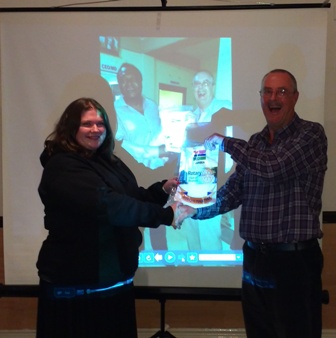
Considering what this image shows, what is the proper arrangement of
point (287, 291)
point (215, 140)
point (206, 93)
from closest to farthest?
point (287, 291), point (215, 140), point (206, 93)

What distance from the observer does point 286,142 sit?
1754 mm

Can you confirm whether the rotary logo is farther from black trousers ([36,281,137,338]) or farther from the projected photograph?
black trousers ([36,281,137,338])

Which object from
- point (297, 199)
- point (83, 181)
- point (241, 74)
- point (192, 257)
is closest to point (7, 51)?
point (83, 181)

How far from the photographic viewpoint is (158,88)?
2283 millimetres

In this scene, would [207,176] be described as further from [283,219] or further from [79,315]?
[79,315]

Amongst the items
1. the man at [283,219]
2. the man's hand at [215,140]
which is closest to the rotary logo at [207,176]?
the man's hand at [215,140]

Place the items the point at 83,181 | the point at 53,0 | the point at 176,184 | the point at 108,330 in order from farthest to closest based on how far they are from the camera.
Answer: the point at 53,0 < the point at 176,184 < the point at 108,330 < the point at 83,181

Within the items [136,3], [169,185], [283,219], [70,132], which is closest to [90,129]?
[70,132]

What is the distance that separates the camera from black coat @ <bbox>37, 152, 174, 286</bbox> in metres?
1.61

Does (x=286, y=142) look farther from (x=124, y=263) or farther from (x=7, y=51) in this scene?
(x=7, y=51)

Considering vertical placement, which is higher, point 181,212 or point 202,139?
point 202,139

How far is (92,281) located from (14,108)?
Result: 1122mm

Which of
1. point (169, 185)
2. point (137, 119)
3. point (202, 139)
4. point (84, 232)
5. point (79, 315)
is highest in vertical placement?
point (137, 119)

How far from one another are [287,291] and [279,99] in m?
0.79
